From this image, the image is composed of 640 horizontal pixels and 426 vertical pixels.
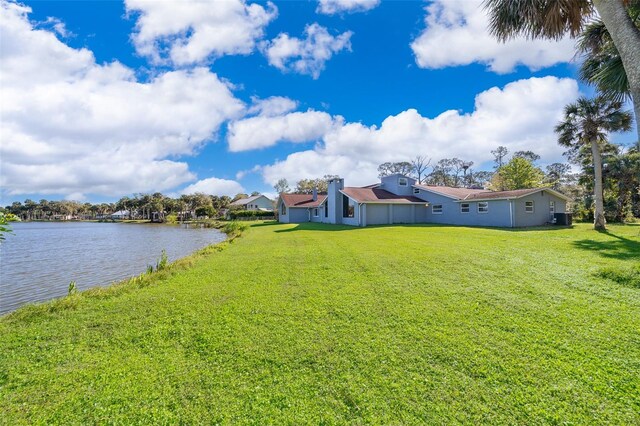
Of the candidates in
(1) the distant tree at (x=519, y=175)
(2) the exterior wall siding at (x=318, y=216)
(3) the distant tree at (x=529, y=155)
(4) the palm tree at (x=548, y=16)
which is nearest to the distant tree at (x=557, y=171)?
(3) the distant tree at (x=529, y=155)

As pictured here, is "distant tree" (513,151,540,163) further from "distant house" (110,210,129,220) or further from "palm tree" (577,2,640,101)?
"distant house" (110,210,129,220)

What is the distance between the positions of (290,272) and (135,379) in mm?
5404

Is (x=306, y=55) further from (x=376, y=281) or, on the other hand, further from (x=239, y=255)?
(x=376, y=281)

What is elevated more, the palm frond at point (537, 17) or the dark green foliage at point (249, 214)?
the palm frond at point (537, 17)

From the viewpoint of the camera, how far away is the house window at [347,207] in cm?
2788

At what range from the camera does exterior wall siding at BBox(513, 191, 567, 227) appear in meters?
Result: 22.8

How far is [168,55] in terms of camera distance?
15.2 meters

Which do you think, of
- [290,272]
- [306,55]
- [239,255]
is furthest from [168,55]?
[290,272]

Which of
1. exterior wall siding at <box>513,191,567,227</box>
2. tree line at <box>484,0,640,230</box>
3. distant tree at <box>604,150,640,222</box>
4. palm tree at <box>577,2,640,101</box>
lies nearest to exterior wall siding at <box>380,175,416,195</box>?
exterior wall siding at <box>513,191,567,227</box>

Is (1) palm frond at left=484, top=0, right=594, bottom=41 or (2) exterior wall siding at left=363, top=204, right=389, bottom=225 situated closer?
(1) palm frond at left=484, top=0, right=594, bottom=41

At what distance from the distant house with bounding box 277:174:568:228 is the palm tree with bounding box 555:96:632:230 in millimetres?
4472

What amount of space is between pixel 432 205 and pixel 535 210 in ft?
26.9

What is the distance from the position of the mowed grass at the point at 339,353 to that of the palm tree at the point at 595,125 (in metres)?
15.5

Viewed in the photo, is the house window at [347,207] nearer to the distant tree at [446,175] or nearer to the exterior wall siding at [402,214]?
the exterior wall siding at [402,214]
